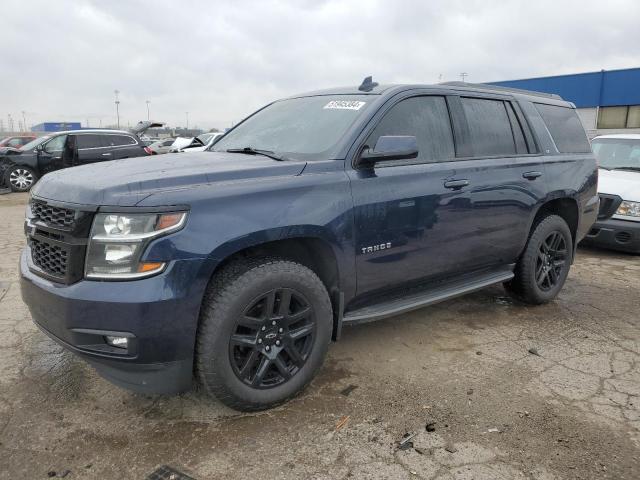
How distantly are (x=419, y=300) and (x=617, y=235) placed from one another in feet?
14.4

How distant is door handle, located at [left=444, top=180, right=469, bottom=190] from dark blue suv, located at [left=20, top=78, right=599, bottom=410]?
0.02 m

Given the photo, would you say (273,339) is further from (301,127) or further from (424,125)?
(424,125)

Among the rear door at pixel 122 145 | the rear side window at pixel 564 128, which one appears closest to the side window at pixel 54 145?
the rear door at pixel 122 145

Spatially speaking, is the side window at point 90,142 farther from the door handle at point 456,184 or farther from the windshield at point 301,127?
the door handle at point 456,184

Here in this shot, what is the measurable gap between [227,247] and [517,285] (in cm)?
299

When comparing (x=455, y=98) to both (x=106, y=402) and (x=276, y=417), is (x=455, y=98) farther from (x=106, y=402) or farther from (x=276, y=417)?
(x=106, y=402)

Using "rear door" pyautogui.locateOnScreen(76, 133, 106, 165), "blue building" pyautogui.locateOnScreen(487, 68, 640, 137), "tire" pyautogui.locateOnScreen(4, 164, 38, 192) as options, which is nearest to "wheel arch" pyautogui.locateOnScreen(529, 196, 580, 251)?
"rear door" pyautogui.locateOnScreen(76, 133, 106, 165)

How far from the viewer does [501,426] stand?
268cm

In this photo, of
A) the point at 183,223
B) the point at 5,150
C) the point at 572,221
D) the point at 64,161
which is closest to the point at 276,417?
the point at 183,223

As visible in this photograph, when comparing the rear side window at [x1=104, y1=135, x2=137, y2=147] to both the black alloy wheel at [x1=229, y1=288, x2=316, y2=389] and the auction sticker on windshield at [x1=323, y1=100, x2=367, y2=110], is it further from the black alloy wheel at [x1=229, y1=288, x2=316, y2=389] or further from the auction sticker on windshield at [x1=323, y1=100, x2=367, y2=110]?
the black alloy wheel at [x1=229, y1=288, x2=316, y2=389]

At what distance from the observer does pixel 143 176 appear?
8.33 feet

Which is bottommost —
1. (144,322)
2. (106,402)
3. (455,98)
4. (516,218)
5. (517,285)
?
(106,402)

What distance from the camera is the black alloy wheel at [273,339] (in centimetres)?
263

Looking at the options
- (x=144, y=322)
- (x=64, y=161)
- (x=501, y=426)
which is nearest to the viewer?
(x=144, y=322)
